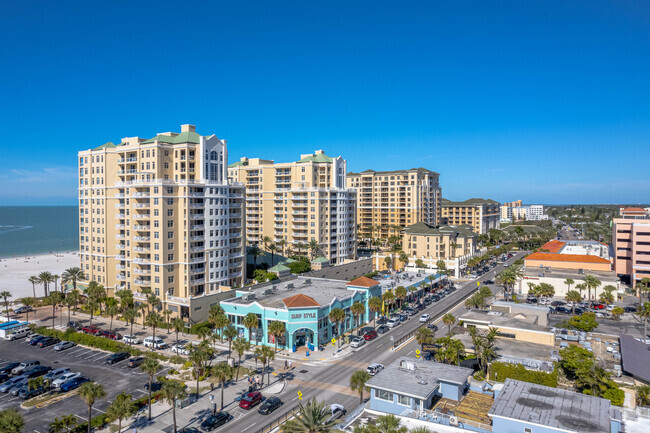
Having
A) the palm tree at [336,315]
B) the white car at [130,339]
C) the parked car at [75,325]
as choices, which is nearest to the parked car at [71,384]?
the white car at [130,339]

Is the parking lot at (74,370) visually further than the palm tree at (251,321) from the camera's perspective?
No

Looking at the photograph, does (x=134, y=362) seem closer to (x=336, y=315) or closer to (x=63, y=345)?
(x=63, y=345)

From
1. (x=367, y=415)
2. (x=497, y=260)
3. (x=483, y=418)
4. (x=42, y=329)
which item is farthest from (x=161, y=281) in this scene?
(x=497, y=260)

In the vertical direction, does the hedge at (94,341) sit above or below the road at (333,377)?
above

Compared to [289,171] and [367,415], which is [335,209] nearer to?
[289,171]

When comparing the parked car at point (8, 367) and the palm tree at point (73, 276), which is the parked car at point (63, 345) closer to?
the parked car at point (8, 367)

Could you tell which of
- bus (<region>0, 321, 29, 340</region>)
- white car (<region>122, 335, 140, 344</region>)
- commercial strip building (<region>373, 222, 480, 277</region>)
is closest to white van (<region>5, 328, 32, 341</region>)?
bus (<region>0, 321, 29, 340</region>)
